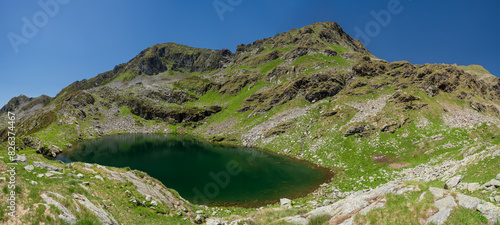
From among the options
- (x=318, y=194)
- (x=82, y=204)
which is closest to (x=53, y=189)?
(x=82, y=204)

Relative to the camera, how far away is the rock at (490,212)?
9398 millimetres

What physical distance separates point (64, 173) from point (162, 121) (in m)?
146

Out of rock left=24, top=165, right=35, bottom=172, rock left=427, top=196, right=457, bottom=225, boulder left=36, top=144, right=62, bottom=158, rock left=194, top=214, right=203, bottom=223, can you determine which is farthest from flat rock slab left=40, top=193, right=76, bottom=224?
boulder left=36, top=144, right=62, bottom=158

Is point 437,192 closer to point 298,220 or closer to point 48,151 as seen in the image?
point 298,220

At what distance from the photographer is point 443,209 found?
1073 cm

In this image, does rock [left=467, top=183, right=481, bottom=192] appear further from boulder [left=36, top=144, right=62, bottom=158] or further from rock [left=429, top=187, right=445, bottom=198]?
boulder [left=36, top=144, right=62, bottom=158]

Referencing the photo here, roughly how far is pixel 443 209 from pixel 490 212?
5.69 feet

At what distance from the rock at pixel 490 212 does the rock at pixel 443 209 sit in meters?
1.02

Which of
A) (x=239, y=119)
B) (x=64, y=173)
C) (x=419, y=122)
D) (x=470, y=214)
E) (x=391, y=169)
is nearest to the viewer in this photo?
(x=470, y=214)

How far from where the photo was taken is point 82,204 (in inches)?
487

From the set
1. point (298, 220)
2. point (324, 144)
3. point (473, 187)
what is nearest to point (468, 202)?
point (473, 187)

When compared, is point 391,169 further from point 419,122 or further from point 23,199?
point 23,199

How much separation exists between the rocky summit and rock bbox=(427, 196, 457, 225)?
6 centimetres

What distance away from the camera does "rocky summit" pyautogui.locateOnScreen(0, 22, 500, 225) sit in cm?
1209
